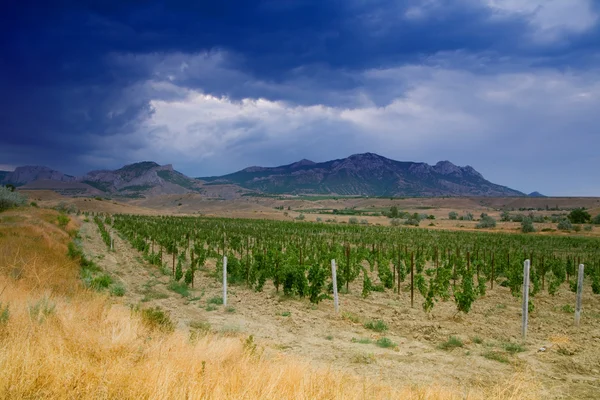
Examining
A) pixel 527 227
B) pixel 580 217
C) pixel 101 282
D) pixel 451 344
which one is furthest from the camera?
pixel 580 217

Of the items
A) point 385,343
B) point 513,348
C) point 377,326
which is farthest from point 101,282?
point 513,348

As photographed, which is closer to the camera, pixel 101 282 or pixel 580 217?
pixel 101 282

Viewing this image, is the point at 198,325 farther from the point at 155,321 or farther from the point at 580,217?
the point at 580,217

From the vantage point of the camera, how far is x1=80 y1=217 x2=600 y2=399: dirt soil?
6898 millimetres

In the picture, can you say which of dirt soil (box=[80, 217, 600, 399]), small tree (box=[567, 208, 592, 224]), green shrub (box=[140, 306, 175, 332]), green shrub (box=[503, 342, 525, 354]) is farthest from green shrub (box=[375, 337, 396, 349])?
small tree (box=[567, 208, 592, 224])

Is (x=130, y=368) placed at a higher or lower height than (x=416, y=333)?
higher

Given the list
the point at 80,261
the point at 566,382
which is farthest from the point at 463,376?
the point at 80,261

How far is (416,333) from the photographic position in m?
9.63

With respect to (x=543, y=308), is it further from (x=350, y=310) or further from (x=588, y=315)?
(x=350, y=310)

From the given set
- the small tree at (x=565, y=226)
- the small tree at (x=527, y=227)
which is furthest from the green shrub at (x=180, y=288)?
the small tree at (x=565, y=226)

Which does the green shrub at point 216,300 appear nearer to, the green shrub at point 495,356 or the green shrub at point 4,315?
the green shrub at point 4,315

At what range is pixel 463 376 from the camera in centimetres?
672

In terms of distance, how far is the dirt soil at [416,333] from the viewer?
22.6 ft

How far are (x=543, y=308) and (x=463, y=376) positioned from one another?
28.3ft
